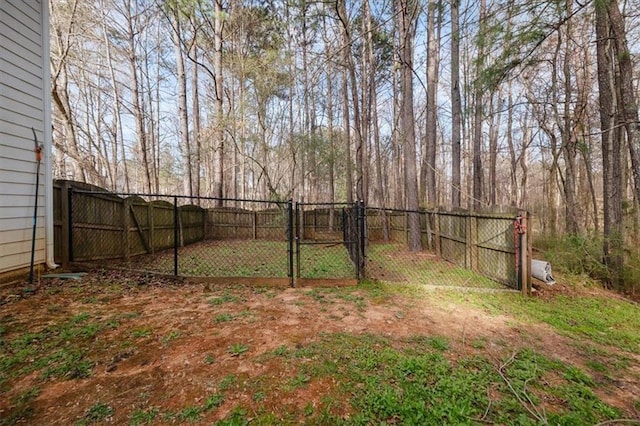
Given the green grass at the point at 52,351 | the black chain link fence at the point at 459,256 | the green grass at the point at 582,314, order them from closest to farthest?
1. the green grass at the point at 52,351
2. the green grass at the point at 582,314
3. the black chain link fence at the point at 459,256

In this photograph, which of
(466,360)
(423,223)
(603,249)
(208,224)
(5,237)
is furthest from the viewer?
(208,224)

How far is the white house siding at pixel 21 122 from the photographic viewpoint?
3.66 metres

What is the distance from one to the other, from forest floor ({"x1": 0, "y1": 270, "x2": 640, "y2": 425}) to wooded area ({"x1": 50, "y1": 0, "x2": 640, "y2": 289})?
3249 millimetres

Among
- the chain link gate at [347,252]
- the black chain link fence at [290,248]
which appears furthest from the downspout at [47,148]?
the chain link gate at [347,252]

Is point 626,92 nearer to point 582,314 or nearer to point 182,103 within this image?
point 582,314

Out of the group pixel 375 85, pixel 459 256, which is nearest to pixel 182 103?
pixel 375 85

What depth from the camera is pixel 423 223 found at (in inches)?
337

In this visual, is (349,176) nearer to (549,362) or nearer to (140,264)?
(140,264)

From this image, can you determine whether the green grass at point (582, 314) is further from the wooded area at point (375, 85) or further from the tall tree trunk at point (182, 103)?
the tall tree trunk at point (182, 103)

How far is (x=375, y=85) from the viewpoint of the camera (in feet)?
44.8

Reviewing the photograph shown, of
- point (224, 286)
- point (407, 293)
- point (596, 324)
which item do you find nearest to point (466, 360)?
point (407, 293)

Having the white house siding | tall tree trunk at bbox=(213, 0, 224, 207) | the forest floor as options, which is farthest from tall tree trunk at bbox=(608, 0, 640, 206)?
tall tree trunk at bbox=(213, 0, 224, 207)

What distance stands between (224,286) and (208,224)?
7.71 meters

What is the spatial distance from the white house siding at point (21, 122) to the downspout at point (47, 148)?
16mm
